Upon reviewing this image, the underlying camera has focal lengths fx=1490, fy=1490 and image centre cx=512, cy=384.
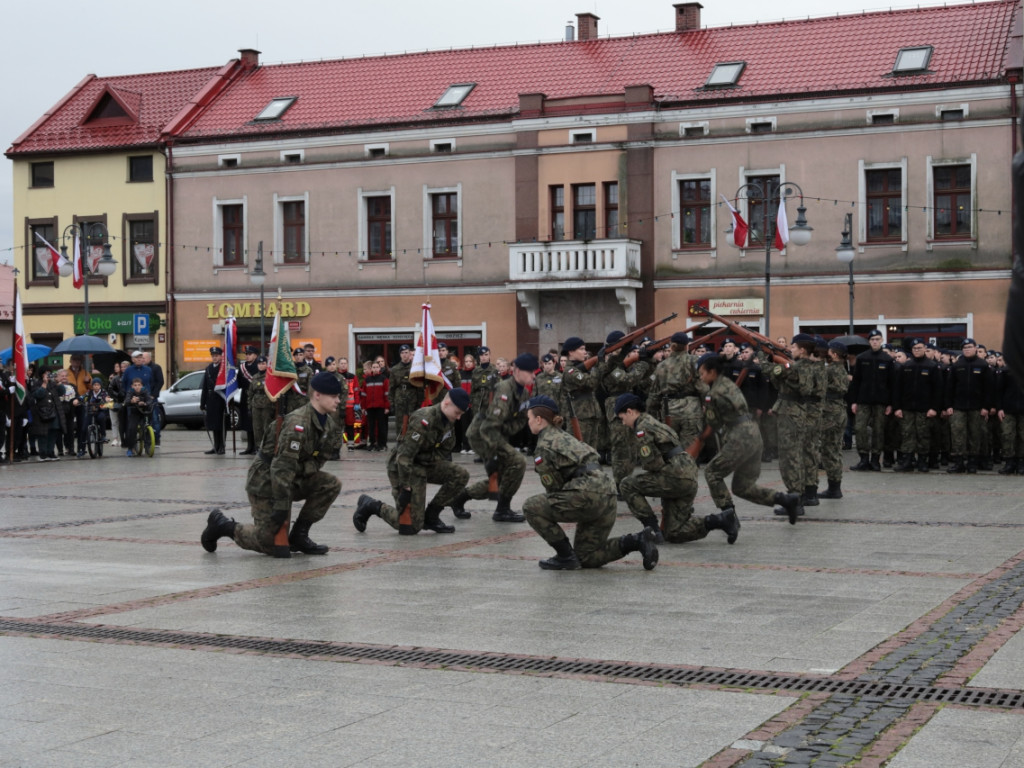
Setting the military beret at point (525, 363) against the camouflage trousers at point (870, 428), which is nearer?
the military beret at point (525, 363)

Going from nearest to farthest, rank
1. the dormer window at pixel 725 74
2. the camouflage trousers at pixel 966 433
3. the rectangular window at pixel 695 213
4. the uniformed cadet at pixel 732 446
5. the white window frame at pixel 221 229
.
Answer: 1. the uniformed cadet at pixel 732 446
2. the camouflage trousers at pixel 966 433
3. the rectangular window at pixel 695 213
4. the dormer window at pixel 725 74
5. the white window frame at pixel 221 229

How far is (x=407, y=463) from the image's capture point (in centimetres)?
1345

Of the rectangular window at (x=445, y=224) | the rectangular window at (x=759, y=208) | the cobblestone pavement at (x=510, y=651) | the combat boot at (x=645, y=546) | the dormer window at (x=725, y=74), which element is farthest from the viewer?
the rectangular window at (x=445, y=224)

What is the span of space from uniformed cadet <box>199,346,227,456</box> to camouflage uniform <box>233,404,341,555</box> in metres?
14.9

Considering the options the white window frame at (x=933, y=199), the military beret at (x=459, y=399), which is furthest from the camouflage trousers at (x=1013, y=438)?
the white window frame at (x=933, y=199)

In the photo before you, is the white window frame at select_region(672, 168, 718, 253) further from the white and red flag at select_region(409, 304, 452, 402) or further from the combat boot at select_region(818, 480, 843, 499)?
the white and red flag at select_region(409, 304, 452, 402)

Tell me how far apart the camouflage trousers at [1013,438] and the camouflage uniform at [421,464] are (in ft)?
34.7

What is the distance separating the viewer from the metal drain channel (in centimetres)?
691

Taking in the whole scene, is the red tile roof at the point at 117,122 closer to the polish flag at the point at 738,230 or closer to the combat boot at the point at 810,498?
the polish flag at the point at 738,230

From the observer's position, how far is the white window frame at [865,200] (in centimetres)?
3650

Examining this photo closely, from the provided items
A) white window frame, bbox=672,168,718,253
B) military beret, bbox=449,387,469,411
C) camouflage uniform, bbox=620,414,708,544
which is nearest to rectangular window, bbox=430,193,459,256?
white window frame, bbox=672,168,718,253

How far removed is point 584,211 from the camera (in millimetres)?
40000

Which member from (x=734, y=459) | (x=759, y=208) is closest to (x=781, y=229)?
(x=759, y=208)

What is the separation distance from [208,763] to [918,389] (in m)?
17.6
